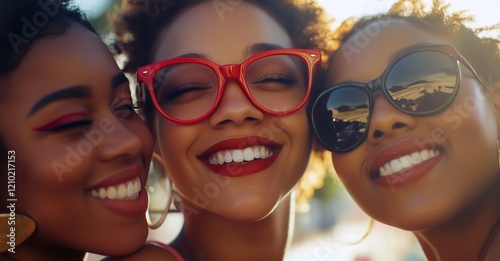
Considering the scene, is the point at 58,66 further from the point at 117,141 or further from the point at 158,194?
the point at 158,194

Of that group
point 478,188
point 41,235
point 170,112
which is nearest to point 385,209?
point 478,188

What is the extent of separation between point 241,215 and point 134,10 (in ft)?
3.36

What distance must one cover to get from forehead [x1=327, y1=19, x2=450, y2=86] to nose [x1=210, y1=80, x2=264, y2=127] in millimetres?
379

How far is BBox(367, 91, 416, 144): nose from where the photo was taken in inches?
68.6

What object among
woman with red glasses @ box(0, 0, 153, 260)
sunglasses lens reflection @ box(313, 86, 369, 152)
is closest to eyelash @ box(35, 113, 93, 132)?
woman with red glasses @ box(0, 0, 153, 260)

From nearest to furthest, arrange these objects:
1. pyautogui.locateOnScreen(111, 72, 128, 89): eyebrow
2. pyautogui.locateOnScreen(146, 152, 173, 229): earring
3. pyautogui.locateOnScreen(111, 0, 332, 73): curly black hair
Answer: pyautogui.locateOnScreen(111, 72, 128, 89): eyebrow, pyautogui.locateOnScreen(111, 0, 332, 73): curly black hair, pyautogui.locateOnScreen(146, 152, 173, 229): earring

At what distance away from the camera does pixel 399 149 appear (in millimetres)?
1775

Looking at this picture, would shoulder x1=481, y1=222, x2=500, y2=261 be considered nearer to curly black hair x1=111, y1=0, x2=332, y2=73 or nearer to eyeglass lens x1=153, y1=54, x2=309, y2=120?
eyeglass lens x1=153, y1=54, x2=309, y2=120

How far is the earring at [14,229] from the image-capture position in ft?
4.79

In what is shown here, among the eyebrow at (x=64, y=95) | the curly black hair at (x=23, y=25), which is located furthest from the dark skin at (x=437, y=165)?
the curly black hair at (x=23, y=25)

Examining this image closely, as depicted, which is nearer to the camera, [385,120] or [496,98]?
[385,120]

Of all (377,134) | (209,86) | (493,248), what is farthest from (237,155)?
(493,248)

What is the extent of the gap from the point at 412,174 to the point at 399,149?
10 centimetres

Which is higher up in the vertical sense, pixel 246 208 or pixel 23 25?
pixel 23 25
